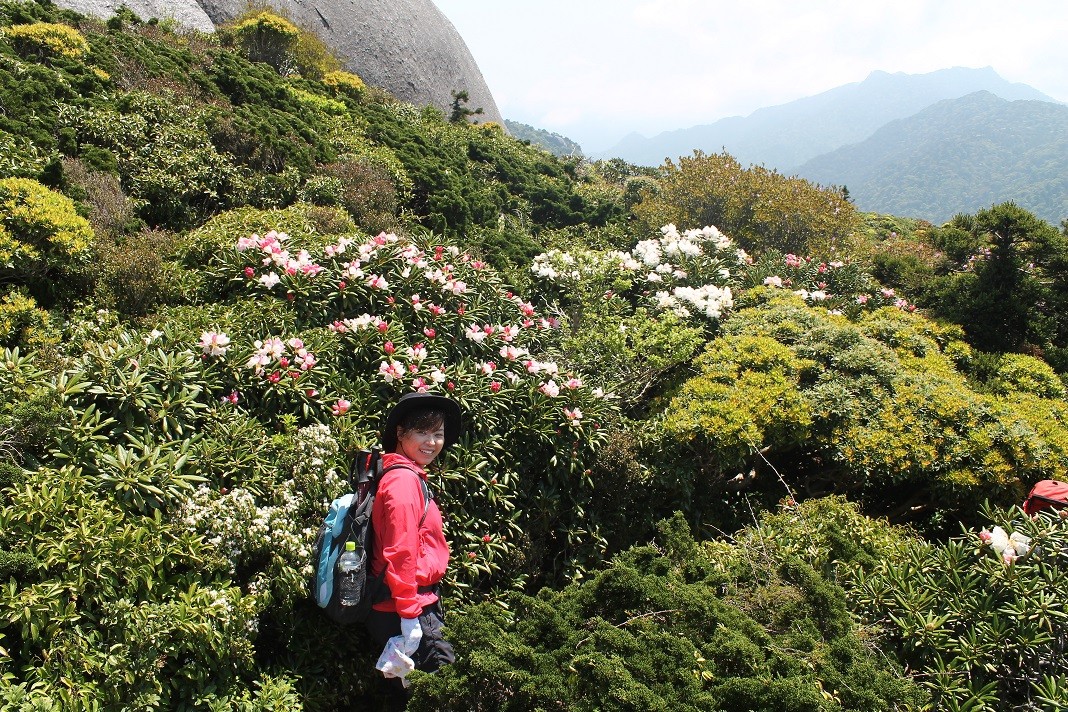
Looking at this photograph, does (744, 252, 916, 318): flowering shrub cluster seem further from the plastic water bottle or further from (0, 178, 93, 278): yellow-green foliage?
(0, 178, 93, 278): yellow-green foliage

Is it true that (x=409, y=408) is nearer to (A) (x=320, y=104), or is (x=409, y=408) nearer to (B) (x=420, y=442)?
(B) (x=420, y=442)

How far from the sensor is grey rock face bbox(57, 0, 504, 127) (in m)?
26.1

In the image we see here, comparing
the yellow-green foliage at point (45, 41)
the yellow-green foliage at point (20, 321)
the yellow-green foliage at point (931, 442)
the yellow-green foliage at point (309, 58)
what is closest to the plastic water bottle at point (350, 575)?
the yellow-green foliage at point (20, 321)

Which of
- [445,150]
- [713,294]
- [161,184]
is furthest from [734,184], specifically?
[161,184]

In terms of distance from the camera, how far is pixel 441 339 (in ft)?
14.9

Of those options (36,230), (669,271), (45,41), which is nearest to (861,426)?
(669,271)

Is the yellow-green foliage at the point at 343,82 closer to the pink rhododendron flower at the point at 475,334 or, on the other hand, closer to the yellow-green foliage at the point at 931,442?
the pink rhododendron flower at the point at 475,334

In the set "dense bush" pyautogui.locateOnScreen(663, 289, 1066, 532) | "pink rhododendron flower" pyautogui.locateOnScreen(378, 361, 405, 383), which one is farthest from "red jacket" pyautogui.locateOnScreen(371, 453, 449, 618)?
"dense bush" pyautogui.locateOnScreen(663, 289, 1066, 532)

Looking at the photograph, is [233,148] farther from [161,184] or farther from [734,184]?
[734,184]

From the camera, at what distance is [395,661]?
8.83 feet

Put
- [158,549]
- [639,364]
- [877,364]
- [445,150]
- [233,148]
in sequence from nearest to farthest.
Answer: [158,549] → [877,364] → [639,364] → [233,148] → [445,150]

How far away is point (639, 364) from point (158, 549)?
4156 mm

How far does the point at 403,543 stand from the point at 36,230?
417cm

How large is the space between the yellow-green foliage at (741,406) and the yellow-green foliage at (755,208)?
5756mm
